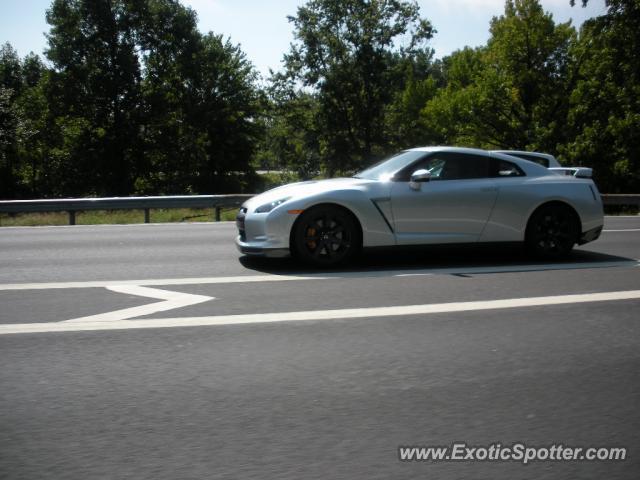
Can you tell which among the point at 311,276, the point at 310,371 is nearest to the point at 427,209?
the point at 311,276

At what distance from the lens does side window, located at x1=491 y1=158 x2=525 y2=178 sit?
332 inches

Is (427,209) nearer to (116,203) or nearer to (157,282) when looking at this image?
(157,282)

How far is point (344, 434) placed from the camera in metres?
3.02

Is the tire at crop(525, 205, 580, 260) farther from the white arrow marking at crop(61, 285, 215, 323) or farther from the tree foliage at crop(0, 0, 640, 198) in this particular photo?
the tree foliage at crop(0, 0, 640, 198)

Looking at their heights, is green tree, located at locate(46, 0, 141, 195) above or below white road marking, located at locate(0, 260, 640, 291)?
above

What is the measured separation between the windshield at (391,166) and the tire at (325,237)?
73 centimetres

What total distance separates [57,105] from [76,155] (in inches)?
139

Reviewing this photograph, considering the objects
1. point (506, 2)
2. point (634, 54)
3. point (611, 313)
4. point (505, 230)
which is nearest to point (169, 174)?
point (506, 2)

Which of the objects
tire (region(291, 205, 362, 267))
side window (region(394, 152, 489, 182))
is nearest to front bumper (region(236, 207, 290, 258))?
tire (region(291, 205, 362, 267))

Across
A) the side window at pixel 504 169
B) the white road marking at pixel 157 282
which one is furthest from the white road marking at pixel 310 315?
the side window at pixel 504 169

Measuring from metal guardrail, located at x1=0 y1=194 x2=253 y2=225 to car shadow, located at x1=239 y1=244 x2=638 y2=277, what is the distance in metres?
8.54

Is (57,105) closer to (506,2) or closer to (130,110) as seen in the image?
(130,110)

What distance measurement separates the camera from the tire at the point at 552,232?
334 inches

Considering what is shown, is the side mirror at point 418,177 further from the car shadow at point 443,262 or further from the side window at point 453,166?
the car shadow at point 443,262
